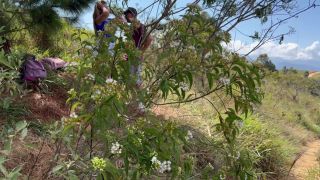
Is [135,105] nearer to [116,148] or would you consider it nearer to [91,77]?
[91,77]

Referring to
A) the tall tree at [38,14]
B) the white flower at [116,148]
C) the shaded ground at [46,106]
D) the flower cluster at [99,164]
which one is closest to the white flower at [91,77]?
the white flower at [116,148]

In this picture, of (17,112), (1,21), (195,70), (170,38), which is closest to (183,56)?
(195,70)

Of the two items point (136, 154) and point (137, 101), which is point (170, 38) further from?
point (136, 154)

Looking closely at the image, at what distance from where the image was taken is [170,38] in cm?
255

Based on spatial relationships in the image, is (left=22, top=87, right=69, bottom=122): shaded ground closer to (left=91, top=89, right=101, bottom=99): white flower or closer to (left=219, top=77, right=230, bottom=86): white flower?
(left=219, top=77, right=230, bottom=86): white flower

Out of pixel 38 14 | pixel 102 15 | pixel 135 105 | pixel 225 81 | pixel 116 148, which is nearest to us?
pixel 116 148

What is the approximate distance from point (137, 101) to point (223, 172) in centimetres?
55

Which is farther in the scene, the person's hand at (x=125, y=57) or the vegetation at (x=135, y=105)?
the person's hand at (x=125, y=57)

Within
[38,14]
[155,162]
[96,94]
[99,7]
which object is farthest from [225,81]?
[38,14]

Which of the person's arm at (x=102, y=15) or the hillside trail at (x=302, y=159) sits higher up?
the person's arm at (x=102, y=15)

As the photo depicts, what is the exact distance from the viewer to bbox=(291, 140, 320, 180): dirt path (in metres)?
5.84

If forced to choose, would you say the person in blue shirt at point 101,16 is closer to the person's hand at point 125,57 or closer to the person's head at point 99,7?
the person's head at point 99,7

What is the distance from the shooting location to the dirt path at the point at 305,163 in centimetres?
584

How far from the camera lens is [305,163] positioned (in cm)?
684
